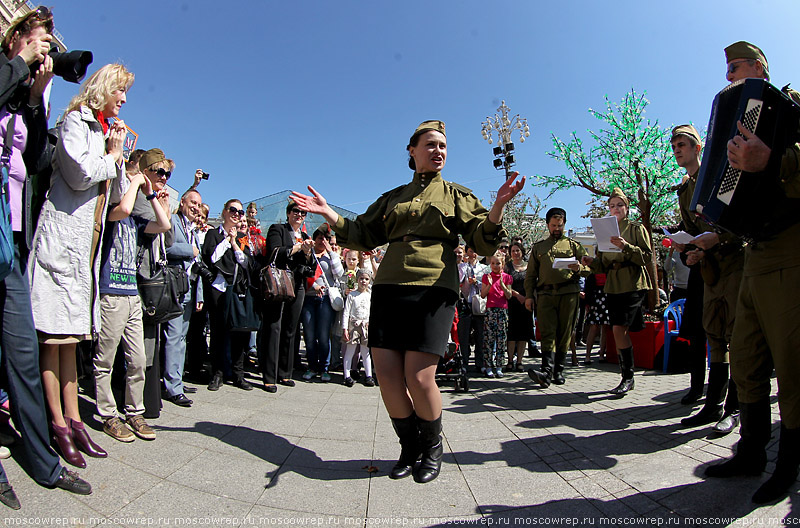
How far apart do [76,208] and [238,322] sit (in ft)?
8.16

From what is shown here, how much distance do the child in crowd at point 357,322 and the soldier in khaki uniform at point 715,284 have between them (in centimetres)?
372

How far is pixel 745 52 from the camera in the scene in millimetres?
2701

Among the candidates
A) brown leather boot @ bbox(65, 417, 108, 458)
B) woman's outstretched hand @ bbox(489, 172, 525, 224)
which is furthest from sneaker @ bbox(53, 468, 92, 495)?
woman's outstretched hand @ bbox(489, 172, 525, 224)

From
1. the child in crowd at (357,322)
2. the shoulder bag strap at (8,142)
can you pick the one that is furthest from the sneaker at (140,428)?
the child in crowd at (357,322)

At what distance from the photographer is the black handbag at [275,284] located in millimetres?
4805

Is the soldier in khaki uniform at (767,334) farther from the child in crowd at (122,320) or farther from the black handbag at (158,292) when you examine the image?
the black handbag at (158,292)

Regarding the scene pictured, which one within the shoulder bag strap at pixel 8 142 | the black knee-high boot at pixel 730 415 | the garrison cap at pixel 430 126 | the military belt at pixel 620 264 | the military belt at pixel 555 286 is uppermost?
the garrison cap at pixel 430 126

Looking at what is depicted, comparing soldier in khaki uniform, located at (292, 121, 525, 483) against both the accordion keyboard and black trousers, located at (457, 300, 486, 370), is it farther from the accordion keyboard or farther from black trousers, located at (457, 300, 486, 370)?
black trousers, located at (457, 300, 486, 370)

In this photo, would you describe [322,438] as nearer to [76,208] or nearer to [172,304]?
[172,304]

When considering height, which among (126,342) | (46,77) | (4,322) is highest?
(46,77)

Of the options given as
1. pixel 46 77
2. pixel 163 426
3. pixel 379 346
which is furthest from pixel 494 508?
pixel 46 77

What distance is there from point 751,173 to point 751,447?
1474mm

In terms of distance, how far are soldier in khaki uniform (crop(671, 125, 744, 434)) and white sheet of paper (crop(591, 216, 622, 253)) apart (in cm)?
77

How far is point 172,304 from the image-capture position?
11.5 feet
